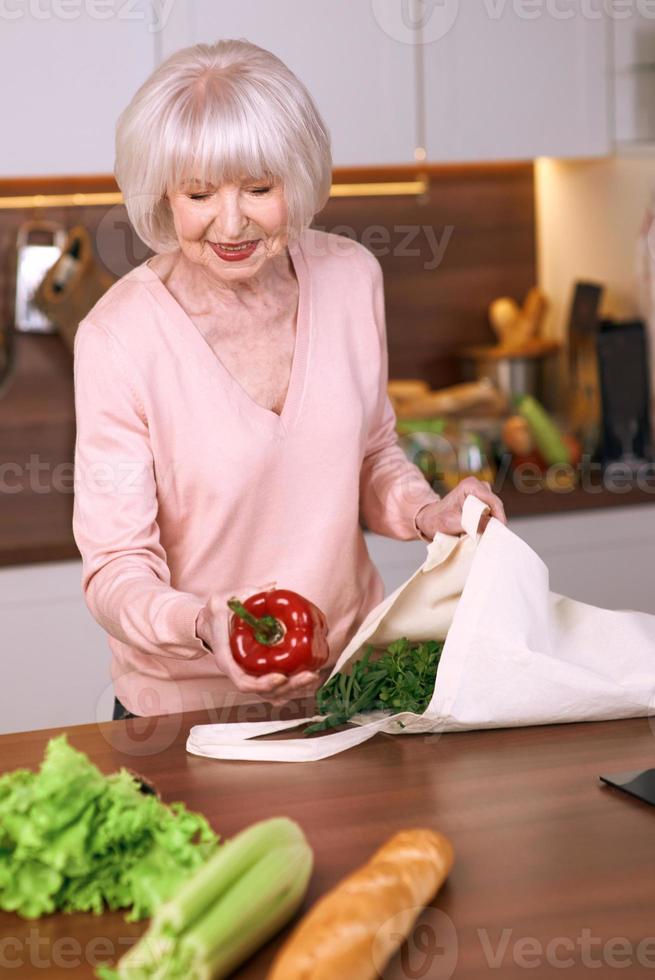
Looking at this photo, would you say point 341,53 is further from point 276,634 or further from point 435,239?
point 276,634

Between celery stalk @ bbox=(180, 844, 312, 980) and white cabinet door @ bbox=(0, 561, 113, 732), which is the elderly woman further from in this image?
white cabinet door @ bbox=(0, 561, 113, 732)

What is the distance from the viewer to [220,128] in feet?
4.47

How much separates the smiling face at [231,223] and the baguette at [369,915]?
0.71 metres

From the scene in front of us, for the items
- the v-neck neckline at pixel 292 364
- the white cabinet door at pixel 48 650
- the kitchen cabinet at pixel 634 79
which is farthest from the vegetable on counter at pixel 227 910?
the kitchen cabinet at pixel 634 79

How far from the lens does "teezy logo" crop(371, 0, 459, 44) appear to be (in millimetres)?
2711

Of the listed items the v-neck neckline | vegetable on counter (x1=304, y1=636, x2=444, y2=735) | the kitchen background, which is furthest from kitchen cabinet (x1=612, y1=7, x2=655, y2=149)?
vegetable on counter (x1=304, y1=636, x2=444, y2=735)

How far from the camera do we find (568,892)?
973mm

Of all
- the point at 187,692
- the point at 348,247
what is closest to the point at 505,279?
the point at 348,247

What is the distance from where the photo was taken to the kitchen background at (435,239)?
2.54 m

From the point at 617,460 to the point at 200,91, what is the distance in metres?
1.74

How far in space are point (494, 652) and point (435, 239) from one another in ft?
6.93

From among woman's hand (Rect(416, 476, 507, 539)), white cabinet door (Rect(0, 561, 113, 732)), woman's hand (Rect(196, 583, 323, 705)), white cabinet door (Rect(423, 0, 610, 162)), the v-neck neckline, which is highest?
white cabinet door (Rect(423, 0, 610, 162))

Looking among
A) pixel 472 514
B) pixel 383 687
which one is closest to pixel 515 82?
pixel 472 514

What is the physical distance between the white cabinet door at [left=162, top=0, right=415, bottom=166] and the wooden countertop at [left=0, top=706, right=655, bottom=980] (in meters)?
1.62
